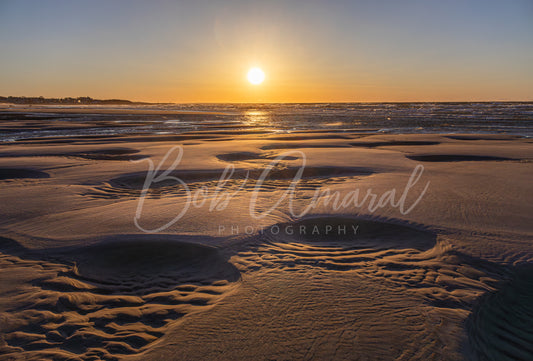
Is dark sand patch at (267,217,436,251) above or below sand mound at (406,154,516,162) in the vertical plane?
below

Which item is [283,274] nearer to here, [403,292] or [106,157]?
[403,292]

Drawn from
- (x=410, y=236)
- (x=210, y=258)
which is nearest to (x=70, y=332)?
(x=210, y=258)

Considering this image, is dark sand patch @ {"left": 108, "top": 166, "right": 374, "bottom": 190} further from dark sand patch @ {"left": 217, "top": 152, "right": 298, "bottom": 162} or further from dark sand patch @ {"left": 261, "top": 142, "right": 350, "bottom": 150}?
dark sand patch @ {"left": 261, "top": 142, "right": 350, "bottom": 150}

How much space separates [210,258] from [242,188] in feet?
11.7

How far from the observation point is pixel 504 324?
3055mm

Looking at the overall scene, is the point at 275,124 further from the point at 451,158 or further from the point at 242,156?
the point at 451,158

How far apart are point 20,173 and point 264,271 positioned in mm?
9068

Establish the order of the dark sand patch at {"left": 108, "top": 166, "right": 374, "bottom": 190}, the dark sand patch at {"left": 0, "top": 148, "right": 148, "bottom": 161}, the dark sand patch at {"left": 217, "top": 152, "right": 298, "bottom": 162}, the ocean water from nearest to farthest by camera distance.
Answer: the dark sand patch at {"left": 108, "top": 166, "right": 374, "bottom": 190} → the dark sand patch at {"left": 217, "top": 152, "right": 298, "bottom": 162} → the dark sand patch at {"left": 0, "top": 148, "right": 148, "bottom": 161} → the ocean water

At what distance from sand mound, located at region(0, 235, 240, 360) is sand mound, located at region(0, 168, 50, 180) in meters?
4.98

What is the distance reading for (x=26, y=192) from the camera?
Result: 731cm

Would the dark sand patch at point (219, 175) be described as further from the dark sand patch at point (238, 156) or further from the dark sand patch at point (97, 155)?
the dark sand patch at point (97, 155)

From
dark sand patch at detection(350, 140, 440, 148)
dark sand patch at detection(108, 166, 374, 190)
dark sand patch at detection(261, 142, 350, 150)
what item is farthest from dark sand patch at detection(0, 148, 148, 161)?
dark sand patch at detection(350, 140, 440, 148)

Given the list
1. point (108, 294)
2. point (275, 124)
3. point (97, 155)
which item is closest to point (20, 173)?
point (97, 155)

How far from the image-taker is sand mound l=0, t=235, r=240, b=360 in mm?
2834
